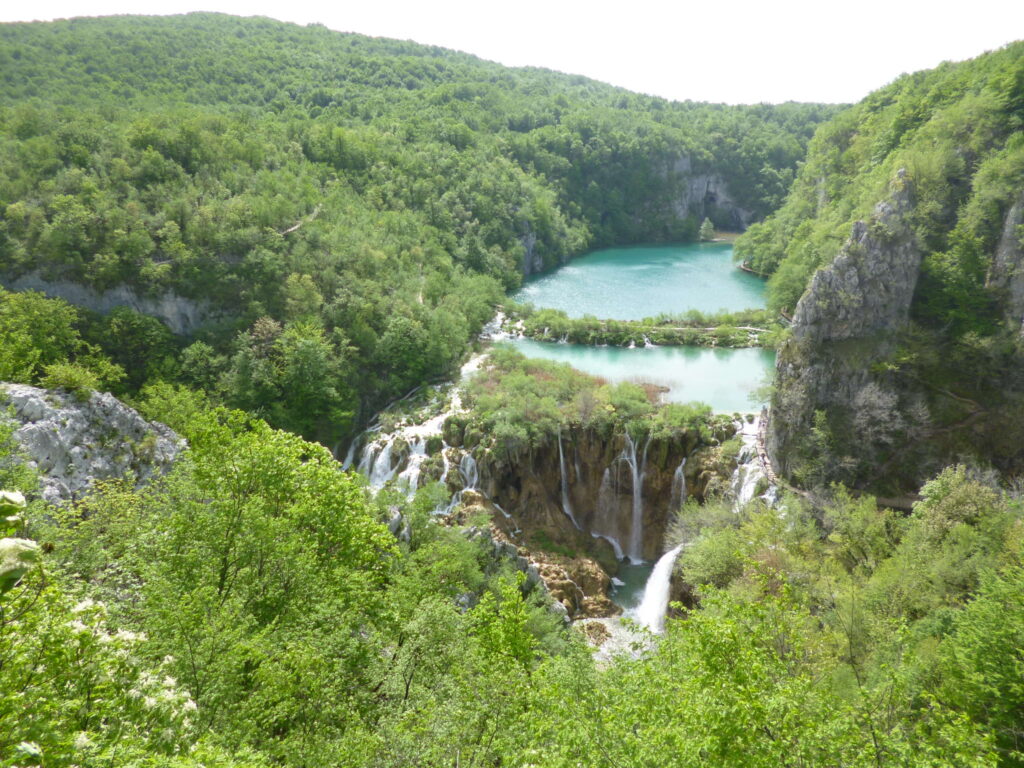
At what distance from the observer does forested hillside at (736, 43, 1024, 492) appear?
25953 mm

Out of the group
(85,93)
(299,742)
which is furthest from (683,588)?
(85,93)

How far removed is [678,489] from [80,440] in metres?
26.9

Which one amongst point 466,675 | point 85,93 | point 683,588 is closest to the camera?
point 466,675

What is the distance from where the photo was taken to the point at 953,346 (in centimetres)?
2736

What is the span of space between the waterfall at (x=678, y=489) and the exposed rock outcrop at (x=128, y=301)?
101ft

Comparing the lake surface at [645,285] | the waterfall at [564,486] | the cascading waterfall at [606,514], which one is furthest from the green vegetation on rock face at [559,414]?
the lake surface at [645,285]

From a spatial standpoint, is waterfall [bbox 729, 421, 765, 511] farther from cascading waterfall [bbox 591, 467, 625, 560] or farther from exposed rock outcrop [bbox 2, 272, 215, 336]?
exposed rock outcrop [bbox 2, 272, 215, 336]

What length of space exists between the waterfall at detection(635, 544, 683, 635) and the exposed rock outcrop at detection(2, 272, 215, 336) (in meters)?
31.4

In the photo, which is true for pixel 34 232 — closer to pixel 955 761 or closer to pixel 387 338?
pixel 387 338

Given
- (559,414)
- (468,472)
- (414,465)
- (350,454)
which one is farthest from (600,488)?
(350,454)

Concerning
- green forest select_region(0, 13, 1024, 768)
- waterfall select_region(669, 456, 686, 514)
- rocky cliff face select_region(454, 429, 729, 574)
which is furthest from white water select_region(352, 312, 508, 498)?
waterfall select_region(669, 456, 686, 514)

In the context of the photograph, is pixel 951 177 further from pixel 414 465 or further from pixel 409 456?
pixel 409 456

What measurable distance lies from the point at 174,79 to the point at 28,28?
55.0ft

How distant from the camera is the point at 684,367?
4100 cm
